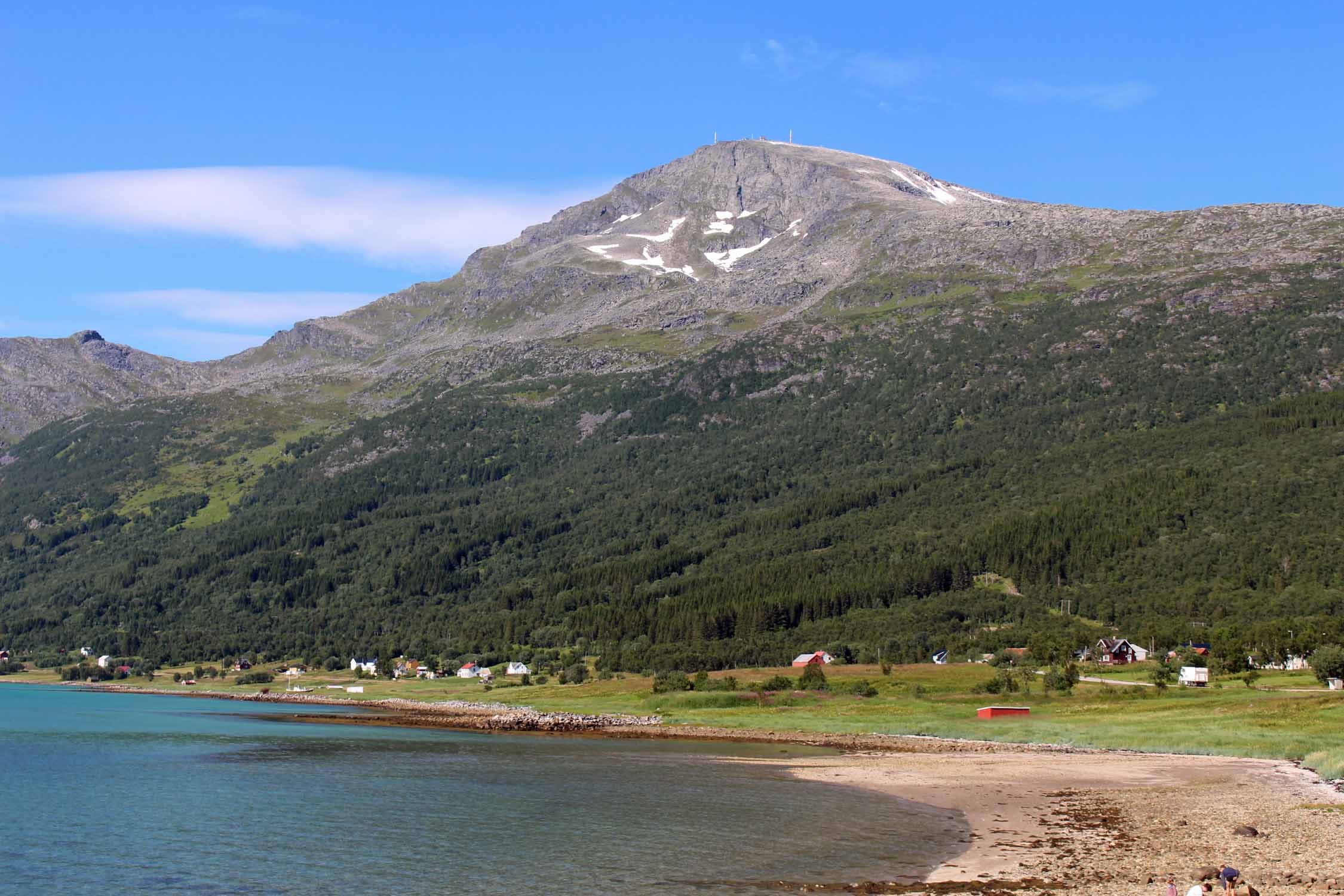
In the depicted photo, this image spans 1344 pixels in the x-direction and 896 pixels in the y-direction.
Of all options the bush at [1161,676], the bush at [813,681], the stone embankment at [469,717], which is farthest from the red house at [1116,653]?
the stone embankment at [469,717]

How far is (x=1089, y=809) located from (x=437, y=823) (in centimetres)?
3202

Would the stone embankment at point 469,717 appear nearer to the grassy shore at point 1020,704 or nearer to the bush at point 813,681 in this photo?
the grassy shore at point 1020,704

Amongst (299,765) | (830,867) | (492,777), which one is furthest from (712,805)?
(299,765)

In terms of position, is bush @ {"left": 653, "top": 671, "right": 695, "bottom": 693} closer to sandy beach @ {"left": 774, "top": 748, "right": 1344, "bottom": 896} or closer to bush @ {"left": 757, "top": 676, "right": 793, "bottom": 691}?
bush @ {"left": 757, "top": 676, "right": 793, "bottom": 691}

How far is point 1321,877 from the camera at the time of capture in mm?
34406

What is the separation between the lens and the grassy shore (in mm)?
78750

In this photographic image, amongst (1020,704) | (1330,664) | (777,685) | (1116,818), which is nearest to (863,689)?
(777,685)

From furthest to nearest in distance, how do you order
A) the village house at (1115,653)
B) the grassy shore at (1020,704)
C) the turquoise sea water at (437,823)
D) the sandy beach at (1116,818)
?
1. the village house at (1115,653)
2. the grassy shore at (1020,704)
3. the turquoise sea water at (437,823)
4. the sandy beach at (1116,818)

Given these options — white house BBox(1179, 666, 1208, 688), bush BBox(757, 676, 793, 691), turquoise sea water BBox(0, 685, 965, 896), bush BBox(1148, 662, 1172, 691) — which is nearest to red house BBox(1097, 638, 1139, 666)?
bush BBox(1148, 662, 1172, 691)

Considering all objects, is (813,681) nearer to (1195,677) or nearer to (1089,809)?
(1195,677)

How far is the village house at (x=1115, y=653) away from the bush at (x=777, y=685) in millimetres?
41086

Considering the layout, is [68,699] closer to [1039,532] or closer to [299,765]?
[299,765]

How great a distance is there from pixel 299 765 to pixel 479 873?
4476 cm

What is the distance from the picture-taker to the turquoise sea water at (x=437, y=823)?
41719 mm
